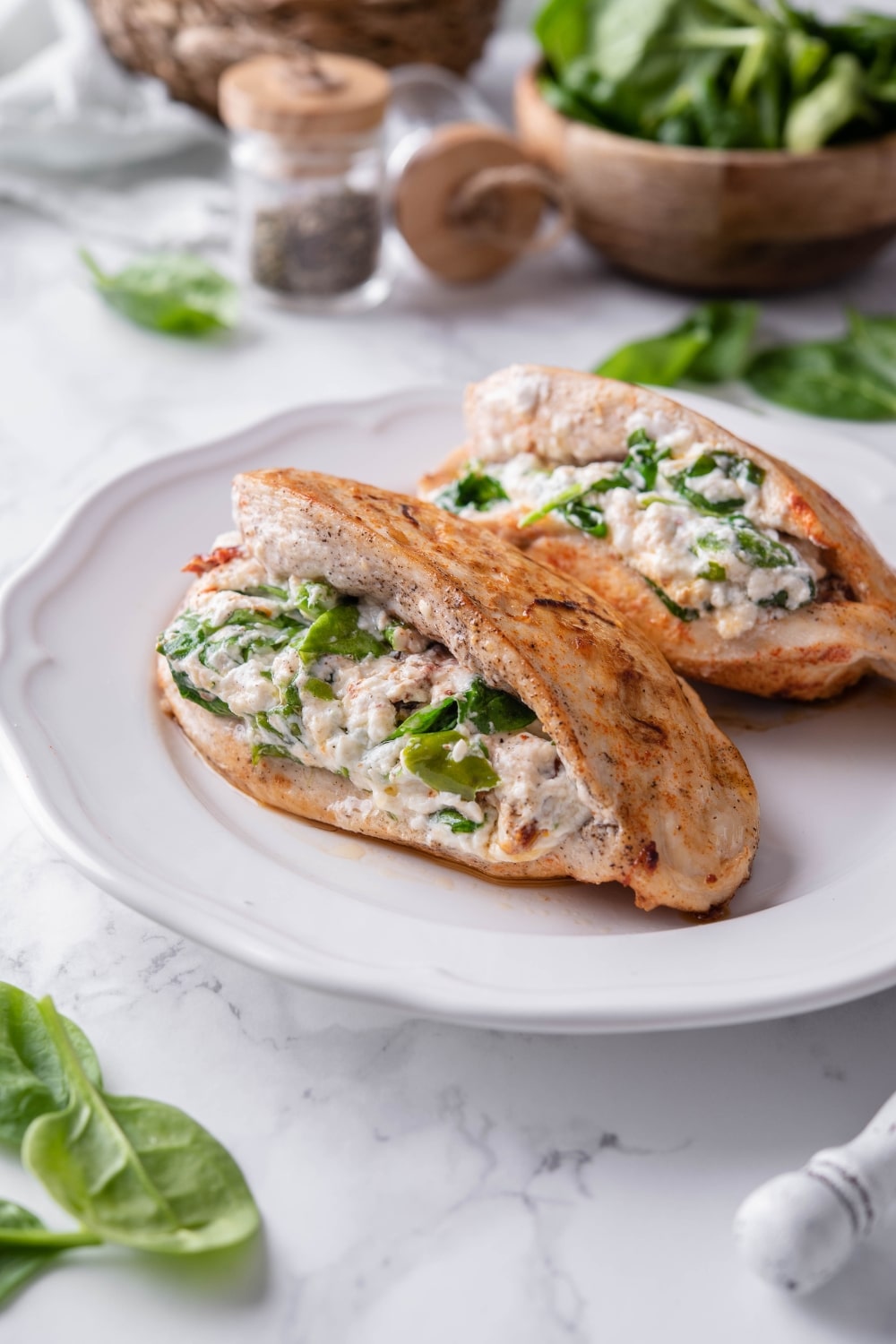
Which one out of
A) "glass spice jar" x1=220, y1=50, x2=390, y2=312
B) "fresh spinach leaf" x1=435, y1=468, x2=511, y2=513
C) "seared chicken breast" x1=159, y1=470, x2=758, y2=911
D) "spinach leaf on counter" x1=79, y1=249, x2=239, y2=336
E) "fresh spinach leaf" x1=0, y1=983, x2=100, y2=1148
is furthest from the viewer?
"spinach leaf on counter" x1=79, y1=249, x2=239, y2=336

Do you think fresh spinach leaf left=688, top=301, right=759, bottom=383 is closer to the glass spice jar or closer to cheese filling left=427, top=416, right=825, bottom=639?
the glass spice jar

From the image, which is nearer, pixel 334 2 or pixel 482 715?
pixel 482 715

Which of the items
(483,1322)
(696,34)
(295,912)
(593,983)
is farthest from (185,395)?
(483,1322)

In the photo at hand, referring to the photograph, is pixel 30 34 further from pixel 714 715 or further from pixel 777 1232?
pixel 777 1232

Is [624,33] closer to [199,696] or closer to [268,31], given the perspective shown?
[268,31]

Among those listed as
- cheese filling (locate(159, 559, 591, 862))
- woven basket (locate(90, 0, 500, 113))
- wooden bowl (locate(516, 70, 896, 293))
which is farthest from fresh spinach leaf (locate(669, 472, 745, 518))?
woven basket (locate(90, 0, 500, 113))

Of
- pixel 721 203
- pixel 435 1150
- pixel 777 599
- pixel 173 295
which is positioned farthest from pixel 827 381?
pixel 435 1150
